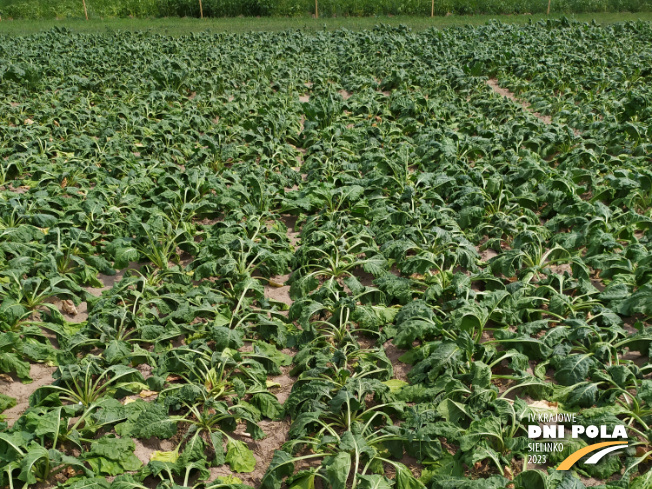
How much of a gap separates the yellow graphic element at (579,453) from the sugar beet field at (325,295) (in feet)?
0.16

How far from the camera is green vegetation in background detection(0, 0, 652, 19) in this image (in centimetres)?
2845

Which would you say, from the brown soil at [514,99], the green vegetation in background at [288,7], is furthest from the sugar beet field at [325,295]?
the green vegetation in background at [288,7]

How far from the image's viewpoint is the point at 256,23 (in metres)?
26.0

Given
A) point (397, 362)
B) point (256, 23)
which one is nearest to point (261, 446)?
point (397, 362)

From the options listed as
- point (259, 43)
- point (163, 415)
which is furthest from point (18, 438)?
point (259, 43)

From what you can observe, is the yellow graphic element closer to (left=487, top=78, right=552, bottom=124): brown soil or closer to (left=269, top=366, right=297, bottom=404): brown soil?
(left=269, top=366, right=297, bottom=404): brown soil

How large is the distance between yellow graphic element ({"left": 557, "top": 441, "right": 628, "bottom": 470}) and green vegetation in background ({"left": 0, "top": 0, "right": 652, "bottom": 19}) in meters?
27.9

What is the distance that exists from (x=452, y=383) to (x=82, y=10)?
3279 centimetres

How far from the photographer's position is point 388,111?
482 inches

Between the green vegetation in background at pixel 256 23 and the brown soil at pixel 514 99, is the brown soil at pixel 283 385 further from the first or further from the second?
the green vegetation in background at pixel 256 23

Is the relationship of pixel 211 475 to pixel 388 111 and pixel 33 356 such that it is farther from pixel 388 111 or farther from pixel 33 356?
pixel 388 111

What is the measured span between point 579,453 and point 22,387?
4774mm

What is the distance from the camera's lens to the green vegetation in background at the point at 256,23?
24.5 metres
